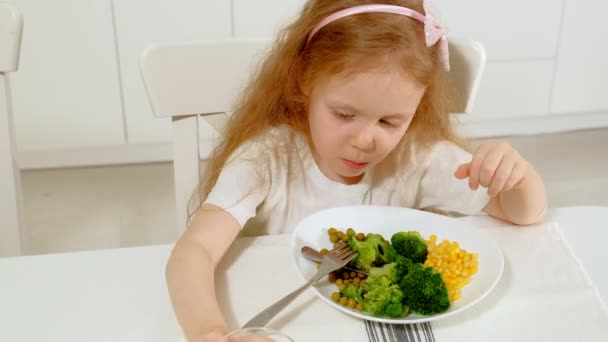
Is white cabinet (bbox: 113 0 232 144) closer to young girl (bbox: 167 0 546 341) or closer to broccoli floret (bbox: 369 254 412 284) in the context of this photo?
young girl (bbox: 167 0 546 341)

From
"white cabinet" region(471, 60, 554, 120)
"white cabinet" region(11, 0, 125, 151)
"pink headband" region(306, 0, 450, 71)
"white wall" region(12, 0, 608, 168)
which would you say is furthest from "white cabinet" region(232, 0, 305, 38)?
"pink headband" region(306, 0, 450, 71)

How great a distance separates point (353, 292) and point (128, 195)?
1.71m

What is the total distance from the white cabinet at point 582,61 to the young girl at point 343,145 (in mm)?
1566

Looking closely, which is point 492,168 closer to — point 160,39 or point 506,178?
point 506,178

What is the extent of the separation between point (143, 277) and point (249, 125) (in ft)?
1.05

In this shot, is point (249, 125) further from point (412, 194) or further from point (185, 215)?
point (412, 194)

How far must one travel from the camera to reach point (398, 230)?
3.19ft

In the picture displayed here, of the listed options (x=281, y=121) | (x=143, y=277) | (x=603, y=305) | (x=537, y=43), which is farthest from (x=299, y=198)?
(x=537, y=43)

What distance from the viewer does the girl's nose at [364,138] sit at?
3.21 feet

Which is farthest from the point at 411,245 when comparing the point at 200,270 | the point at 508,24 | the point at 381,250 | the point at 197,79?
the point at 508,24

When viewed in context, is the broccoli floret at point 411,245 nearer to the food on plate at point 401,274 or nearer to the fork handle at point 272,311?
the food on plate at point 401,274

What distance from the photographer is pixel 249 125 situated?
3.60ft

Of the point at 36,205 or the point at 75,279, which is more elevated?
the point at 75,279

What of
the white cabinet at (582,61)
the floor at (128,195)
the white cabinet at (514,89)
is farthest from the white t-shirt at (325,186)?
the white cabinet at (582,61)
